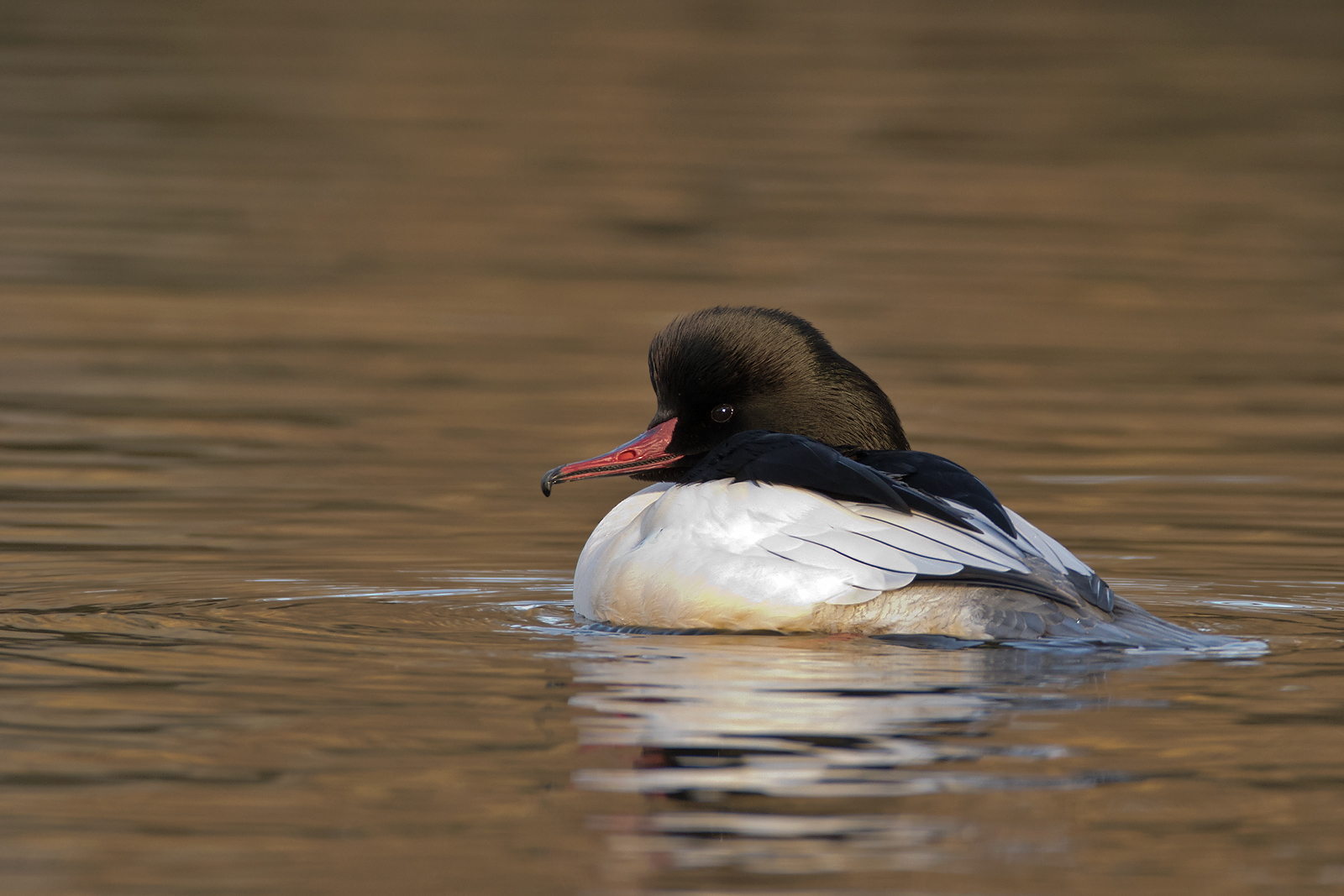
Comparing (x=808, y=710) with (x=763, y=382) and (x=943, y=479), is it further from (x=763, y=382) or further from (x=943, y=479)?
(x=763, y=382)

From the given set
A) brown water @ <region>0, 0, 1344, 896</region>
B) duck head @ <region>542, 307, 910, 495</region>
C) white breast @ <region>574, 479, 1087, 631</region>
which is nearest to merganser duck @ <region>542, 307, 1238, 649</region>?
white breast @ <region>574, 479, 1087, 631</region>

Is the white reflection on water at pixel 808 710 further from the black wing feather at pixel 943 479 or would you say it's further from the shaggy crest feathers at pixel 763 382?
the shaggy crest feathers at pixel 763 382

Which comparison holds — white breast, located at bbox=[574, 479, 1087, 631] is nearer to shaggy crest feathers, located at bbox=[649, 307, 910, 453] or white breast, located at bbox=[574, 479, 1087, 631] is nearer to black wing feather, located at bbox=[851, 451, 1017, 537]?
black wing feather, located at bbox=[851, 451, 1017, 537]

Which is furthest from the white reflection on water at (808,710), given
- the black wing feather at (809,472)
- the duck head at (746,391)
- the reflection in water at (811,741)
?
the duck head at (746,391)

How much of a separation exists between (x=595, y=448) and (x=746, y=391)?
268 centimetres

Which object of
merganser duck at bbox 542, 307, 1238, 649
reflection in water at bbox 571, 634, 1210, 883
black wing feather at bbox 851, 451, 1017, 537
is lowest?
reflection in water at bbox 571, 634, 1210, 883

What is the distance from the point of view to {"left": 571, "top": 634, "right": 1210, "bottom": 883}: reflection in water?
3.90 m

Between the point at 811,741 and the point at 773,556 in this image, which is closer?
the point at 811,741

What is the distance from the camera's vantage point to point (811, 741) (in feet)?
14.8

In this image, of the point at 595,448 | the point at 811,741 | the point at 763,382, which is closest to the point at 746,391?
the point at 763,382

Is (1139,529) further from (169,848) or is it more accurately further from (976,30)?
(976,30)

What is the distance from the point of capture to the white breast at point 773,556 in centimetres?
546

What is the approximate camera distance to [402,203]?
16.9 metres

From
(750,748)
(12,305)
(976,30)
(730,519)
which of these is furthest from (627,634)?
(976,30)
